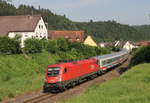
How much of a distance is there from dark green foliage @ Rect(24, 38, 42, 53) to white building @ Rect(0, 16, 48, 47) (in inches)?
554

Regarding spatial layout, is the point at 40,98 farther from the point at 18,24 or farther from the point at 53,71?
the point at 18,24

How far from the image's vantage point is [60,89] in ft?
91.0

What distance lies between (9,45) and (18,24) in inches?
897

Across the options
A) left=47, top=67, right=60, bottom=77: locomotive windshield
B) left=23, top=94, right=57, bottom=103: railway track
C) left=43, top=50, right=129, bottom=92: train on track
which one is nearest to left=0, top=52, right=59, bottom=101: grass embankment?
left=23, top=94, right=57, bottom=103: railway track

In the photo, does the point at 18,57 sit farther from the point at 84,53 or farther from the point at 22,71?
the point at 84,53

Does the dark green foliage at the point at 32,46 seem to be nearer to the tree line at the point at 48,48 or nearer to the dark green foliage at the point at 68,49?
the tree line at the point at 48,48

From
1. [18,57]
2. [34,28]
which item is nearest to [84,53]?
[34,28]

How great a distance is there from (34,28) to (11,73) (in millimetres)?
28493

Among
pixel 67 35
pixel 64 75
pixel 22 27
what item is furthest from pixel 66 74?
pixel 67 35

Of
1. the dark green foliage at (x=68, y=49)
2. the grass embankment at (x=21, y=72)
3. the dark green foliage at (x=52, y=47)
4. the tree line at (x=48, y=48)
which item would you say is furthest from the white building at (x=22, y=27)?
the grass embankment at (x=21, y=72)

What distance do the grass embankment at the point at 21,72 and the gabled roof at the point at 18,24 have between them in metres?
14.8

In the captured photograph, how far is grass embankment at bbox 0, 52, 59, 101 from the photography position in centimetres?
2747

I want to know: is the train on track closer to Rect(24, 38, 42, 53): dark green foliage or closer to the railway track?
the railway track

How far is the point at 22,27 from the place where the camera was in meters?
63.5
